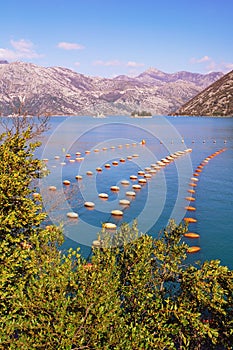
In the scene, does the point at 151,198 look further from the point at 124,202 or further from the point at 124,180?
the point at 124,180

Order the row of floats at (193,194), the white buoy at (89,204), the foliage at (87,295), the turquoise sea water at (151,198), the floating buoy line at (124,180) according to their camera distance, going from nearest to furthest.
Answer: the foliage at (87,295) → the row of floats at (193,194) → the turquoise sea water at (151,198) → the floating buoy line at (124,180) → the white buoy at (89,204)

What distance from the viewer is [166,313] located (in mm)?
16156

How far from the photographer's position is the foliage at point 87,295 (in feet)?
45.6

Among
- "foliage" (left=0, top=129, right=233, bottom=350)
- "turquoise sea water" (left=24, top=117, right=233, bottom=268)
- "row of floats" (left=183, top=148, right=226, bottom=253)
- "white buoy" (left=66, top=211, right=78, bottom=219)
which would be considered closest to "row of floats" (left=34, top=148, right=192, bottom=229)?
"white buoy" (left=66, top=211, right=78, bottom=219)

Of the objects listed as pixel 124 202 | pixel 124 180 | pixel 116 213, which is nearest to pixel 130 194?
pixel 124 202

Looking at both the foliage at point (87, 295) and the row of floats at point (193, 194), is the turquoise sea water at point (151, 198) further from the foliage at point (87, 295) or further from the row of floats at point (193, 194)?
the foliage at point (87, 295)

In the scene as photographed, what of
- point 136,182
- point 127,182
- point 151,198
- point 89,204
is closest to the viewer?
point 89,204

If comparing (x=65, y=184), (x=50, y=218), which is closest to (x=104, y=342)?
(x=50, y=218)

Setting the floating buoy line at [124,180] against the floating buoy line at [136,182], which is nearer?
the floating buoy line at [136,182]

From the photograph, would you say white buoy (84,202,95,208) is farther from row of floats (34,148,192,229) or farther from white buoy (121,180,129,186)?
white buoy (121,180,129,186)

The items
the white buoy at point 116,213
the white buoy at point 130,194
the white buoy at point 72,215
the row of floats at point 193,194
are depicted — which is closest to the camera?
the row of floats at point 193,194

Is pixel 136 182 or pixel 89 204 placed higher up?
pixel 136 182

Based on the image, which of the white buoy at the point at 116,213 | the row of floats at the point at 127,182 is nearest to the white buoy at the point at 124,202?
the row of floats at the point at 127,182

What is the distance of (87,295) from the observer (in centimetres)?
1486
